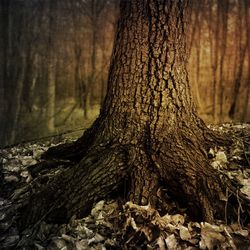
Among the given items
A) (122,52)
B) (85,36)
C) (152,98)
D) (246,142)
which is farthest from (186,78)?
(85,36)

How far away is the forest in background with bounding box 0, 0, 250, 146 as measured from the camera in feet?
16.4

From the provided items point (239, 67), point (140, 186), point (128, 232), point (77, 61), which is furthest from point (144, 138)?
point (239, 67)

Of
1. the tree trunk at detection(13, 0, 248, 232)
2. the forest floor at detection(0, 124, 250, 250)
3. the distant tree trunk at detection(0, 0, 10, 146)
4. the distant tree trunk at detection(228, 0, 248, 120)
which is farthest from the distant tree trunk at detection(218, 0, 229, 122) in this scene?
the distant tree trunk at detection(0, 0, 10, 146)

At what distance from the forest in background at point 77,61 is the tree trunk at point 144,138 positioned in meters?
2.14

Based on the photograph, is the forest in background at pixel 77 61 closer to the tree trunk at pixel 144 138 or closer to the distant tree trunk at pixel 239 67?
the distant tree trunk at pixel 239 67

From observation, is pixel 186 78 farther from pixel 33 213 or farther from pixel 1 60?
pixel 1 60

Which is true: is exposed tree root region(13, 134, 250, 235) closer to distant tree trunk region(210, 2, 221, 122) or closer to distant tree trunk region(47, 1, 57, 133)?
distant tree trunk region(47, 1, 57, 133)

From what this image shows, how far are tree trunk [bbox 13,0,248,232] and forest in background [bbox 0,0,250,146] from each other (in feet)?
7.02

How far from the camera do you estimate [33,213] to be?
2.79 meters

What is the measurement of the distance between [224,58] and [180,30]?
8.42 feet

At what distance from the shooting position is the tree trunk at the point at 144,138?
2.72m

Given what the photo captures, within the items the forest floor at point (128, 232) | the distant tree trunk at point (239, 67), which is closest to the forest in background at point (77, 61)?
the distant tree trunk at point (239, 67)

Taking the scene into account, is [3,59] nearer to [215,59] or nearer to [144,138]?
[144,138]

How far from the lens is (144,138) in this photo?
296cm
